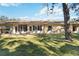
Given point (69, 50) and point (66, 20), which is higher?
point (66, 20)

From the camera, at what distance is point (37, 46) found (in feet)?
Answer: 9.83

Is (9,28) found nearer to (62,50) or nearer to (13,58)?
(13,58)

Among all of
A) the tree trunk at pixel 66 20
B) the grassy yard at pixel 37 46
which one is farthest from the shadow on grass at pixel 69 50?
the tree trunk at pixel 66 20

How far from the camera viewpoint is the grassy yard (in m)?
2.98

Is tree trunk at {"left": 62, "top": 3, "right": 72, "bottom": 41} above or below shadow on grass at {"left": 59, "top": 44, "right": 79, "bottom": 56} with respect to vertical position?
above

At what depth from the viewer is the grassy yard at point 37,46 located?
2.98m

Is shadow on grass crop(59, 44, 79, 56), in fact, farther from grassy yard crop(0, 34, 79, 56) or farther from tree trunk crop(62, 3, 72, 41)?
tree trunk crop(62, 3, 72, 41)

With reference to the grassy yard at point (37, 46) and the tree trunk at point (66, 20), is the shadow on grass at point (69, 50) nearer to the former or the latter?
the grassy yard at point (37, 46)

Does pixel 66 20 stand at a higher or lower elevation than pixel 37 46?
higher

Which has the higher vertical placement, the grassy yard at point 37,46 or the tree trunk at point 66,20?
the tree trunk at point 66,20

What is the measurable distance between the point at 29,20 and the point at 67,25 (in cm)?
43

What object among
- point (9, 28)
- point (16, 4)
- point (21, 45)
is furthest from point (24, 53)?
point (16, 4)

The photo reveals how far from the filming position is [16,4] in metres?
2.99

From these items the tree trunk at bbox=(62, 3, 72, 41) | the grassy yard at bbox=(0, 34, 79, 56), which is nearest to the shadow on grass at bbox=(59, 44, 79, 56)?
the grassy yard at bbox=(0, 34, 79, 56)
